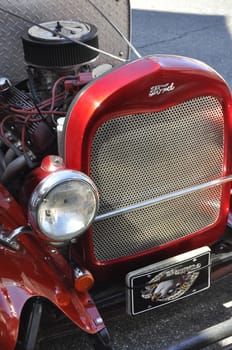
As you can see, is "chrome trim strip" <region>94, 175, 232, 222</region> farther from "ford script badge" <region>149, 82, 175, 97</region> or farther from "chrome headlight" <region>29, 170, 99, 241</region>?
"ford script badge" <region>149, 82, 175, 97</region>

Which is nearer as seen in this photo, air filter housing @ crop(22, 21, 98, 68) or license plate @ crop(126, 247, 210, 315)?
license plate @ crop(126, 247, 210, 315)

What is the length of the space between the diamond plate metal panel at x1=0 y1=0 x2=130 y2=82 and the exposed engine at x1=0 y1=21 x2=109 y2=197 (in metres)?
0.26

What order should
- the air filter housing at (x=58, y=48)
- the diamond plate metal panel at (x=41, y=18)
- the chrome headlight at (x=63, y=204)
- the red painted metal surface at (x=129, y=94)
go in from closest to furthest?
the chrome headlight at (x=63, y=204)
the red painted metal surface at (x=129, y=94)
the air filter housing at (x=58, y=48)
the diamond plate metal panel at (x=41, y=18)

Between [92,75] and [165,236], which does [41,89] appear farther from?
[165,236]

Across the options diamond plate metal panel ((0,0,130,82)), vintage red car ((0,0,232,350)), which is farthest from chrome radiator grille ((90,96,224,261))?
diamond plate metal panel ((0,0,130,82))

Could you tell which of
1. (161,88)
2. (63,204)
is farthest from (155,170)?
(63,204)

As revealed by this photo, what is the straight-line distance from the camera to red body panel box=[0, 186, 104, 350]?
164 cm

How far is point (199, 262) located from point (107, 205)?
1.33 feet

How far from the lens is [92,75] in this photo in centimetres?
230

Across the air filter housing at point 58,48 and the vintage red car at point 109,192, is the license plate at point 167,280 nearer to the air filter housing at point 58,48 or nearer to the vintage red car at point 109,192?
the vintage red car at point 109,192

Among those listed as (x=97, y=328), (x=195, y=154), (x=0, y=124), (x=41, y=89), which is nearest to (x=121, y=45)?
(x=41, y=89)

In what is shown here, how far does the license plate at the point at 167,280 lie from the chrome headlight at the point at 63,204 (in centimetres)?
34

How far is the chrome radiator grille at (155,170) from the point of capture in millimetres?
1865

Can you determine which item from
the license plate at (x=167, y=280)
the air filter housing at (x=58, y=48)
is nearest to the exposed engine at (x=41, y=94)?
the air filter housing at (x=58, y=48)
